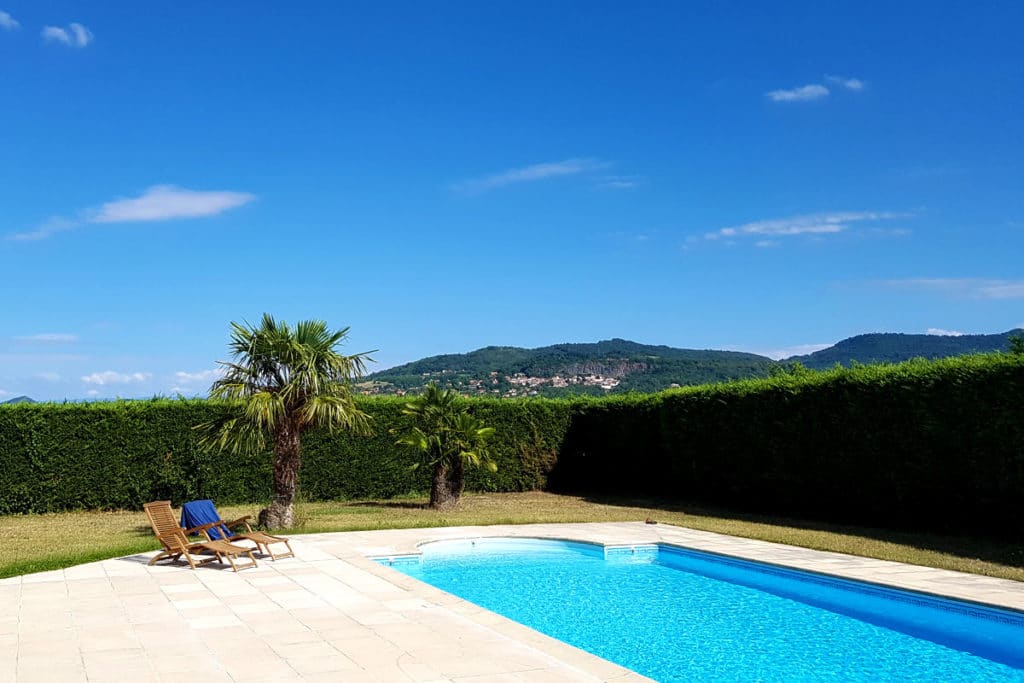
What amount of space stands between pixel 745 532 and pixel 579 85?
14170mm

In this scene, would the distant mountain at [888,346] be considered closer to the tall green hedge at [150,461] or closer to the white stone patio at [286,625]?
the tall green hedge at [150,461]

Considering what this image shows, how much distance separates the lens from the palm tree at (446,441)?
18.2m

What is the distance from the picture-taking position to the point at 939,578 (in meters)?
10.3

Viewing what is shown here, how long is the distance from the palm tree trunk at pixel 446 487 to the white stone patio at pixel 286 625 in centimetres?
666

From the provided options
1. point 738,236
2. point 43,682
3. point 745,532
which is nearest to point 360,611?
point 43,682

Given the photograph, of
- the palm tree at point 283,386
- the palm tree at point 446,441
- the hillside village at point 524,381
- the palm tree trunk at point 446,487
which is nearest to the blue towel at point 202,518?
the palm tree at point 283,386

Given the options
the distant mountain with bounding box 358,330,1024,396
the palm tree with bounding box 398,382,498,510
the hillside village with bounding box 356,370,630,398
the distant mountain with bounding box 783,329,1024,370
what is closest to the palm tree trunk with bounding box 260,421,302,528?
the palm tree with bounding box 398,382,498,510

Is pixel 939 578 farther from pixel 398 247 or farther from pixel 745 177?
pixel 398 247

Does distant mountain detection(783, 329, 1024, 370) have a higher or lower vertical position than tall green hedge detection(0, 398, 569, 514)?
higher

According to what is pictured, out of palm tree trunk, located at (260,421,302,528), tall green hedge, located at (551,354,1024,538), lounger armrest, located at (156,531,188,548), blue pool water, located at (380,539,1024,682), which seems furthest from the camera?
palm tree trunk, located at (260,421,302,528)

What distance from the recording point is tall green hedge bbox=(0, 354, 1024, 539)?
1355 centimetres

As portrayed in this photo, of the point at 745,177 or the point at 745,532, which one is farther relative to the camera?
the point at 745,177

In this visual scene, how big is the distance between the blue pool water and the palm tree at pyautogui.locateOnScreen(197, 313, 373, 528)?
287cm

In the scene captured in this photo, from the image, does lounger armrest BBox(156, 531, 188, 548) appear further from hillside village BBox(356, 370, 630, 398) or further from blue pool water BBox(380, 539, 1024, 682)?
hillside village BBox(356, 370, 630, 398)
